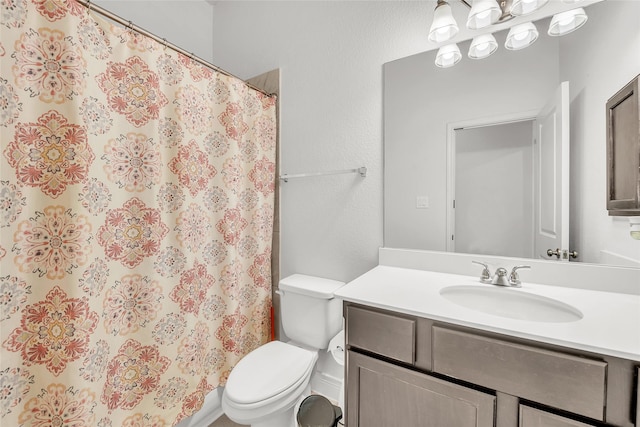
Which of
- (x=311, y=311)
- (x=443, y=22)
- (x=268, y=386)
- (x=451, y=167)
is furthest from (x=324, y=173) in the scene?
(x=268, y=386)

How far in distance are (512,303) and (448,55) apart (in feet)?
3.69

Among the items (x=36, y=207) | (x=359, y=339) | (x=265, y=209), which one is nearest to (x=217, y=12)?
(x=265, y=209)

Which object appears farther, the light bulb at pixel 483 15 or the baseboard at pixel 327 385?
the baseboard at pixel 327 385

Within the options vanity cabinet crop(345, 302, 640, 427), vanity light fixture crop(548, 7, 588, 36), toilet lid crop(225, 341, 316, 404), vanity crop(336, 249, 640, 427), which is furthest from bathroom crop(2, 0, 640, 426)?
vanity cabinet crop(345, 302, 640, 427)

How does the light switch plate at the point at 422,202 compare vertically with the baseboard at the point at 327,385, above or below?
above

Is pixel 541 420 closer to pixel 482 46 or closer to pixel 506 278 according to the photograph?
pixel 506 278

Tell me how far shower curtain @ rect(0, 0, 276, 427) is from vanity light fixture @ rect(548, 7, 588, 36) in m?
1.50

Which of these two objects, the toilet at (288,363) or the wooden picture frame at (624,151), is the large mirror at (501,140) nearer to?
the wooden picture frame at (624,151)

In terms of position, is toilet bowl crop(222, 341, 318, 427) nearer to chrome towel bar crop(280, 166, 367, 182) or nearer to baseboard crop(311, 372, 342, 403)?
baseboard crop(311, 372, 342, 403)

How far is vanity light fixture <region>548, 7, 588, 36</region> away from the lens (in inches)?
42.1

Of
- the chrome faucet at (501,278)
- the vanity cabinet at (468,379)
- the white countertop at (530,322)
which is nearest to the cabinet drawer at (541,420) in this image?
the vanity cabinet at (468,379)

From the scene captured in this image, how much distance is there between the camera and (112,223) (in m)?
1.12

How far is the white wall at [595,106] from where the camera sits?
3.24 feet

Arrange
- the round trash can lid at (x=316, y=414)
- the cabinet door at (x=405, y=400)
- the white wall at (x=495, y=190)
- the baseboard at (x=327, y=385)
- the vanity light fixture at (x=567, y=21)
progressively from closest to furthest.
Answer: the cabinet door at (x=405, y=400), the round trash can lid at (x=316, y=414), the vanity light fixture at (x=567, y=21), the white wall at (x=495, y=190), the baseboard at (x=327, y=385)
